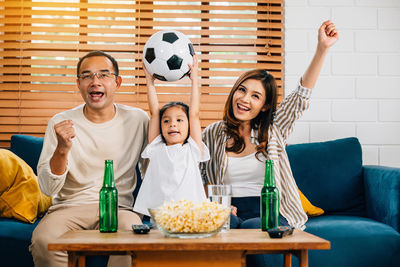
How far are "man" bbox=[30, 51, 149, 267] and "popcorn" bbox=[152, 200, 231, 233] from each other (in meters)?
0.59

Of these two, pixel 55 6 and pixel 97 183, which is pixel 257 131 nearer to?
pixel 97 183

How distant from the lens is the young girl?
6.07 ft

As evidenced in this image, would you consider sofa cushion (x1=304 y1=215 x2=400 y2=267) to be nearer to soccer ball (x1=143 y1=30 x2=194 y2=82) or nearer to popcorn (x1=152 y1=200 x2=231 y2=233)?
popcorn (x1=152 y1=200 x2=231 y2=233)

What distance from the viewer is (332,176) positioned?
2.50 meters

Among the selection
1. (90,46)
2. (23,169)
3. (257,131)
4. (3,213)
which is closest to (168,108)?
(257,131)

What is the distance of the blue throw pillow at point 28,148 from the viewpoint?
96.2 inches

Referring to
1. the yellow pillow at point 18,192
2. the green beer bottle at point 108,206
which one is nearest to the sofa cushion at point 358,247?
the green beer bottle at point 108,206

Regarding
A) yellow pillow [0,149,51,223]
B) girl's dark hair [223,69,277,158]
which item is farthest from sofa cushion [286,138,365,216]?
yellow pillow [0,149,51,223]

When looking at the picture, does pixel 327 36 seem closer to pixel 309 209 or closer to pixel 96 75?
pixel 309 209

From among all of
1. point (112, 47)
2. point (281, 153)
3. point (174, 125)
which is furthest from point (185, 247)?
point (112, 47)

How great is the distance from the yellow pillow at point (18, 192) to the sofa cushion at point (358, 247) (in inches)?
52.8

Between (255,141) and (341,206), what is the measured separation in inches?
29.3

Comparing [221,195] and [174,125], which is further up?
[174,125]

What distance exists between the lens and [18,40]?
289cm
